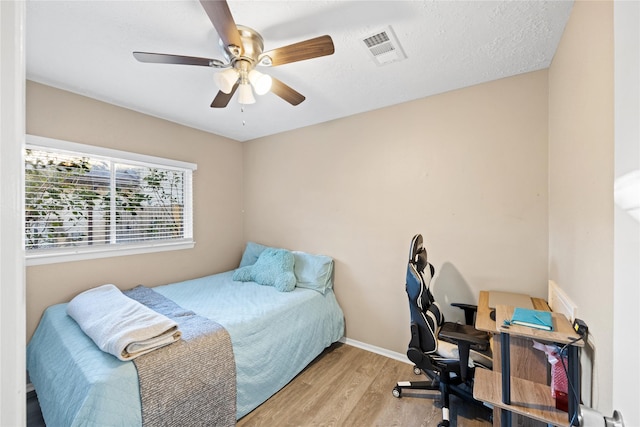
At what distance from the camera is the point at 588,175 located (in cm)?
115

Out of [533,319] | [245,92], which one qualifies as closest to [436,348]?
[533,319]

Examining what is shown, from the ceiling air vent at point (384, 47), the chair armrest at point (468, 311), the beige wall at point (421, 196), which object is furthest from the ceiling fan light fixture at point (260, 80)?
the chair armrest at point (468, 311)

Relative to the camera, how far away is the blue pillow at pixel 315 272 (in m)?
2.67

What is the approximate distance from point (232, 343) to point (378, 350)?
154 cm

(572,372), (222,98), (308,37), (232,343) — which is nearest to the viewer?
(572,372)

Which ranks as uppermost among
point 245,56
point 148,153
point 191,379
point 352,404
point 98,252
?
point 245,56

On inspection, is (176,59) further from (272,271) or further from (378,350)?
(378,350)

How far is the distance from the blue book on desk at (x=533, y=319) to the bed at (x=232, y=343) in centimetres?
159

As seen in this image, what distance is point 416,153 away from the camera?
2354mm

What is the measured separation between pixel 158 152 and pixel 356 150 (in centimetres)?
216

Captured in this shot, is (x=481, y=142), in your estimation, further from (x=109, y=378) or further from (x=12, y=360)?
(x=109, y=378)

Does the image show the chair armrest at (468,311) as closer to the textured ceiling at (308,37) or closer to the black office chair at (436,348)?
the black office chair at (436,348)

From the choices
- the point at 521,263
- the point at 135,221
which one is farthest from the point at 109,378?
the point at 521,263

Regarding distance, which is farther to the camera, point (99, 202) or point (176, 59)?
point (99, 202)
